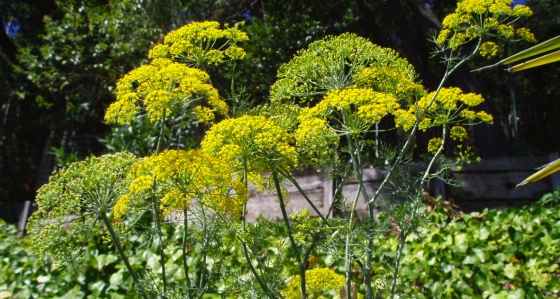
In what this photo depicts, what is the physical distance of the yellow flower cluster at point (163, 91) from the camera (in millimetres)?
2164

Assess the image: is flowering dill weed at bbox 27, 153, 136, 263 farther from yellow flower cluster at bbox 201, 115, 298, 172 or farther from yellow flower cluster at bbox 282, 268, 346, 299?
yellow flower cluster at bbox 282, 268, 346, 299

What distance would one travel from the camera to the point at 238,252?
14.3 ft

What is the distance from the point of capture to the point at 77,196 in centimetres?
240

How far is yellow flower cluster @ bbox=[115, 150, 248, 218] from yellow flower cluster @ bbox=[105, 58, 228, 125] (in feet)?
0.65

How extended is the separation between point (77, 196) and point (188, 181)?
64 cm

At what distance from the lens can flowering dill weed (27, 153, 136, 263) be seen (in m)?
2.41

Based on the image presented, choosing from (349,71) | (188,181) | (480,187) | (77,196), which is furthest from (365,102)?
(480,187)

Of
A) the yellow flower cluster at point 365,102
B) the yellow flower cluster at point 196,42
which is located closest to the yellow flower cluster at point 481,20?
the yellow flower cluster at point 365,102

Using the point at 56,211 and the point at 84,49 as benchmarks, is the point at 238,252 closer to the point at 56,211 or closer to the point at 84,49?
the point at 56,211

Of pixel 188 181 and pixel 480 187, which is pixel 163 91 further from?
pixel 480 187

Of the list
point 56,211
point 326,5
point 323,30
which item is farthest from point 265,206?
point 56,211

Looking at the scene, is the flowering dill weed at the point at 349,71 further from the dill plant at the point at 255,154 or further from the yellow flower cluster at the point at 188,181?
the yellow flower cluster at the point at 188,181

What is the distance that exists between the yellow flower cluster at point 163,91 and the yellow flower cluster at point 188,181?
20 centimetres

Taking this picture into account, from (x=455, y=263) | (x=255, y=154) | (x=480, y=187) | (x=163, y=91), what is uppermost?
(x=163, y=91)
